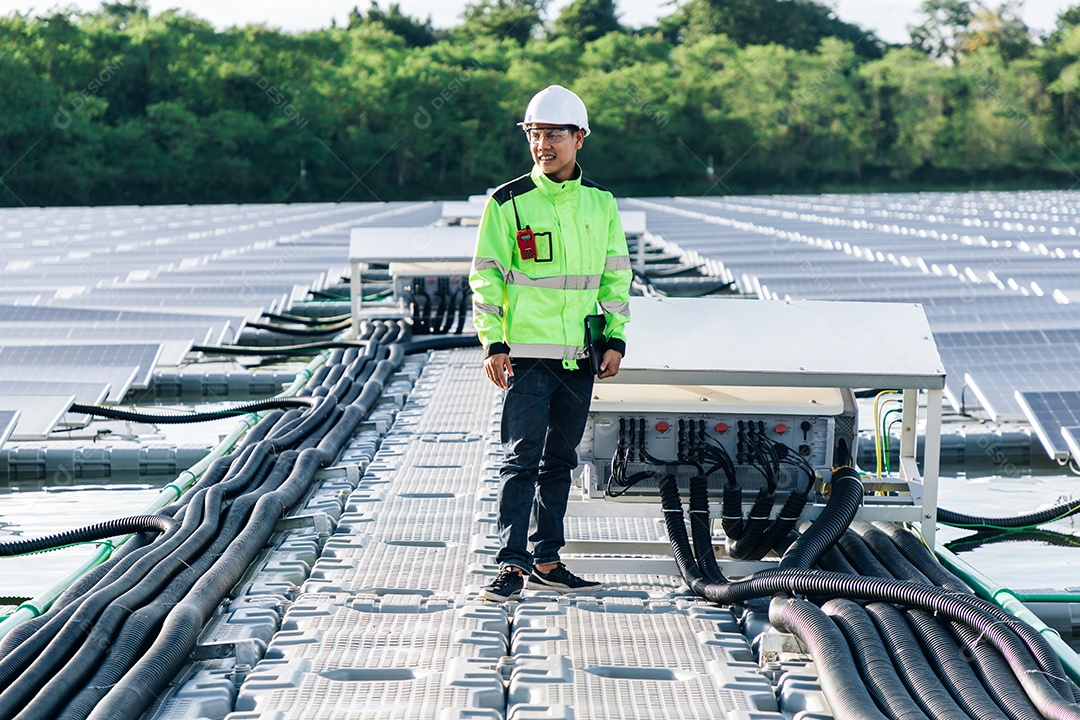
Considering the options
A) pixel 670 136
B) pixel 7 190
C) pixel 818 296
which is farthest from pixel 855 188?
pixel 818 296

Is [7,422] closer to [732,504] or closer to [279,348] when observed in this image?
[279,348]

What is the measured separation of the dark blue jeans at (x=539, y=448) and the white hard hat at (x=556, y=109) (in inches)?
34.0

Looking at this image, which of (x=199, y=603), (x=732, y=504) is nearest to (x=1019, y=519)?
(x=732, y=504)

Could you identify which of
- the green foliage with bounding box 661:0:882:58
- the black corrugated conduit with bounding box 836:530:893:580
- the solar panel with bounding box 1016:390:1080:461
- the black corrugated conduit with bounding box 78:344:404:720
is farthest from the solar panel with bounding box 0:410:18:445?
the green foliage with bounding box 661:0:882:58

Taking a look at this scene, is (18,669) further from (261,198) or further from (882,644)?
(261,198)

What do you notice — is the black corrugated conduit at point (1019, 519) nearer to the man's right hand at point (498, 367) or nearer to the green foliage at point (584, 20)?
the man's right hand at point (498, 367)

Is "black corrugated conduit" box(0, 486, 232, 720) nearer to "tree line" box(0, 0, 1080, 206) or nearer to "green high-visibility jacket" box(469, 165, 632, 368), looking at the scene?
"green high-visibility jacket" box(469, 165, 632, 368)

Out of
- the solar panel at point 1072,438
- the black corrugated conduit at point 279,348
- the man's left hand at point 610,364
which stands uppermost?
the man's left hand at point 610,364

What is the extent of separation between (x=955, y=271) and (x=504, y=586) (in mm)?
14320

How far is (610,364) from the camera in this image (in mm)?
4984

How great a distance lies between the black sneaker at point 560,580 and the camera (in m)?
5.25

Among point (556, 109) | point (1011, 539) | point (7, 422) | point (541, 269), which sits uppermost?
point (556, 109)

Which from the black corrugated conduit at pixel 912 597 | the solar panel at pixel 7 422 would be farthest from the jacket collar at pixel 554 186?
the solar panel at pixel 7 422

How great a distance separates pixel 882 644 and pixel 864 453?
5.76 meters
